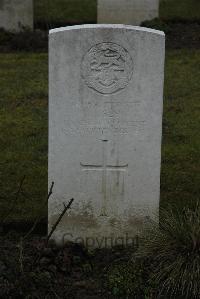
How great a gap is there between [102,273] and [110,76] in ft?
4.87

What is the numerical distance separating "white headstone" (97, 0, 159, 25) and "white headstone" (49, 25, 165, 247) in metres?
8.19

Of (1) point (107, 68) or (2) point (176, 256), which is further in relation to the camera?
(1) point (107, 68)

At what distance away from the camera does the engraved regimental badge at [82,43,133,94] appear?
5941 mm

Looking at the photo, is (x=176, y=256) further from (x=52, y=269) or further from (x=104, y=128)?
(x=104, y=128)

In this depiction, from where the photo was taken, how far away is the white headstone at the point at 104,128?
5930 millimetres

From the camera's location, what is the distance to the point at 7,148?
8.47m

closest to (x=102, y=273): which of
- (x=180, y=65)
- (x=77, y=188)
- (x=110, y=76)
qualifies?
(x=77, y=188)

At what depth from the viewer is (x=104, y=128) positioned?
6.07 m

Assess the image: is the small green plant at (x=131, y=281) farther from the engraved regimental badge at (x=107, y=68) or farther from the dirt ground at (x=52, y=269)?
the engraved regimental badge at (x=107, y=68)

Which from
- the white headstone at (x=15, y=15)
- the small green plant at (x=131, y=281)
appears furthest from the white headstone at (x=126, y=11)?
the small green plant at (x=131, y=281)

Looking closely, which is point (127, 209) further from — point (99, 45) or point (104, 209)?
point (99, 45)

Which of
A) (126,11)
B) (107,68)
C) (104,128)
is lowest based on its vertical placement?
(104,128)

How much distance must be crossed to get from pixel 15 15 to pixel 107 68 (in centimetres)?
805

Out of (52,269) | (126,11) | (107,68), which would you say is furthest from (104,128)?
(126,11)
